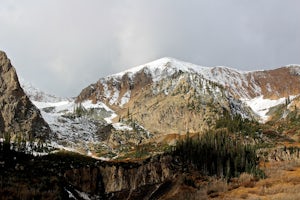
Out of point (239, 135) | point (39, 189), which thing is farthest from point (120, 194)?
point (239, 135)

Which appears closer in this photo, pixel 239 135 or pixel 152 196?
pixel 152 196

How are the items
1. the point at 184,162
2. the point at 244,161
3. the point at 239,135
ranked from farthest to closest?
the point at 239,135 → the point at 184,162 → the point at 244,161

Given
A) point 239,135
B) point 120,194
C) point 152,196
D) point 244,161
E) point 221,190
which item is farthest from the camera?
point 239,135

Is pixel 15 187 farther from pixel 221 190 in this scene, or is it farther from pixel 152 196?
pixel 152 196

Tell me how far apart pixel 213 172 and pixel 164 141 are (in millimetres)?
101693

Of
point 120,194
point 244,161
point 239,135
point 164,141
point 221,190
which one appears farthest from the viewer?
point 164,141

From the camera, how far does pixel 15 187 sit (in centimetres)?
2061

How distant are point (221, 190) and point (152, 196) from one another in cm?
1096

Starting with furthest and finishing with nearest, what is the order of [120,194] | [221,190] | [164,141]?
[164,141], [120,194], [221,190]

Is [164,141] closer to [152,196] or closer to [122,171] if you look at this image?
[122,171]

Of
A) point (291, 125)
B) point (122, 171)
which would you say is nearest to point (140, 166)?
point (122, 171)

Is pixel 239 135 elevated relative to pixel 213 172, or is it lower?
elevated

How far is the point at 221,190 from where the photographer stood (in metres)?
44.1

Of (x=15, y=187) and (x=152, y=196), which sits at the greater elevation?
(x=15, y=187)
